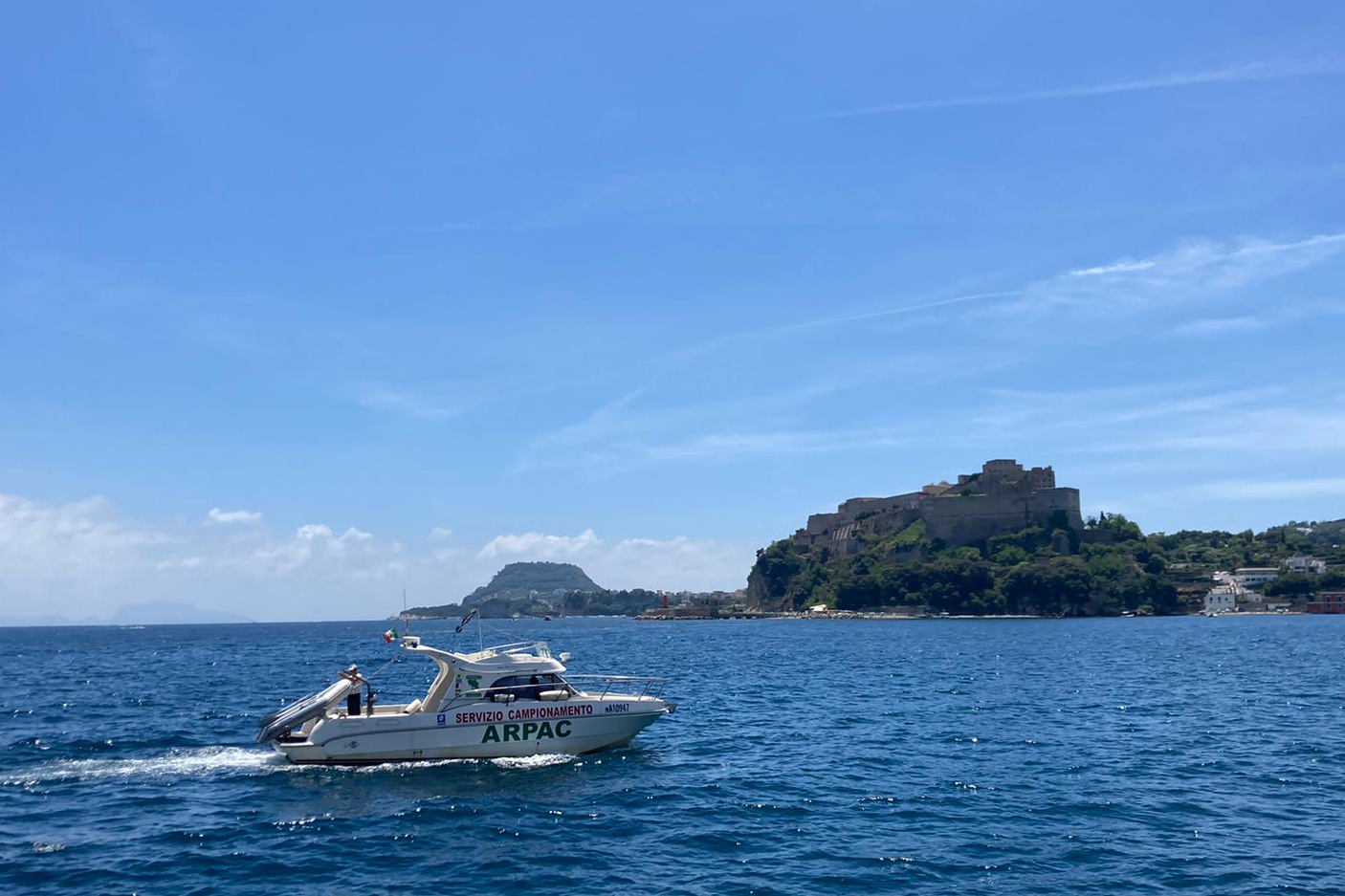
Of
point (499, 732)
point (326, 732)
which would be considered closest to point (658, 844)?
point (499, 732)

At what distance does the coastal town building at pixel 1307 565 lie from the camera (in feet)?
584

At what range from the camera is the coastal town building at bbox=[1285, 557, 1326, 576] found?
177875mm

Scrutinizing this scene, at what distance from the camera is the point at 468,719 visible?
3033cm

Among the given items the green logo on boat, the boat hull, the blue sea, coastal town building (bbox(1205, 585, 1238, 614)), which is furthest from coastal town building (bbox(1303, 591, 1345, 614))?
the green logo on boat

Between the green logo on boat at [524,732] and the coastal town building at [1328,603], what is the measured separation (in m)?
166

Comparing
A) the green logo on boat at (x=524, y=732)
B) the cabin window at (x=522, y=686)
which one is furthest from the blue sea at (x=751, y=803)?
the cabin window at (x=522, y=686)

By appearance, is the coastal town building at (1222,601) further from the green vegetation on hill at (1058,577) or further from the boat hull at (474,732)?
the boat hull at (474,732)

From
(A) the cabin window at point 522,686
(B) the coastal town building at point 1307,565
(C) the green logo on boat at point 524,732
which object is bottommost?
(C) the green logo on boat at point 524,732

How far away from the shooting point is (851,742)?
34156 mm

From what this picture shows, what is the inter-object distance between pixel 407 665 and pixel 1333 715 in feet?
213

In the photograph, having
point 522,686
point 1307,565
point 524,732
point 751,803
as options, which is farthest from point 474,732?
point 1307,565

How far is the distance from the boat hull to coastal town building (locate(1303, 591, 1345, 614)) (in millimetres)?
165012

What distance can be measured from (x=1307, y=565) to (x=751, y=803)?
627 ft

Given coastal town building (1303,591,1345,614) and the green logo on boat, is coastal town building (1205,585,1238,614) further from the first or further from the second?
the green logo on boat
